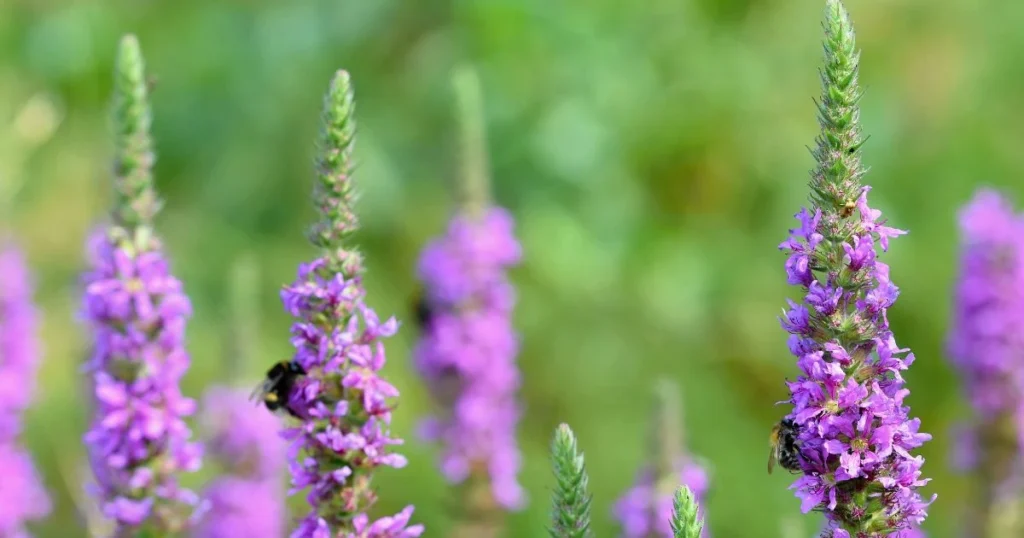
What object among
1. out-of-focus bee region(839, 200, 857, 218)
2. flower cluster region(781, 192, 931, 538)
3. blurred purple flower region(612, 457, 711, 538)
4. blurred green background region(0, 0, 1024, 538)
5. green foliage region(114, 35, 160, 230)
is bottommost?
flower cluster region(781, 192, 931, 538)

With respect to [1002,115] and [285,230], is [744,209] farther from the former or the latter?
[285,230]

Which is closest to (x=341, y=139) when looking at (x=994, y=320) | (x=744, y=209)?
(x=994, y=320)

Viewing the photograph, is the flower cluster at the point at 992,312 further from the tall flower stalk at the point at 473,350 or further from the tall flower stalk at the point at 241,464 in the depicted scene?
the tall flower stalk at the point at 241,464

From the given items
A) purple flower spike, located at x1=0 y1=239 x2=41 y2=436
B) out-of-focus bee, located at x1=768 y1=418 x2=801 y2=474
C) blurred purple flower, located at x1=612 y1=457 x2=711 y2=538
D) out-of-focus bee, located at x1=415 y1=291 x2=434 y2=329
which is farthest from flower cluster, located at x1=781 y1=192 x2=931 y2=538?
purple flower spike, located at x1=0 y1=239 x2=41 y2=436

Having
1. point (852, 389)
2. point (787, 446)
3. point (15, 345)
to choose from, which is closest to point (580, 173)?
point (15, 345)

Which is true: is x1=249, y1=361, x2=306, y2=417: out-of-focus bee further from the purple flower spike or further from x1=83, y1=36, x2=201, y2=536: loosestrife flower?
the purple flower spike
